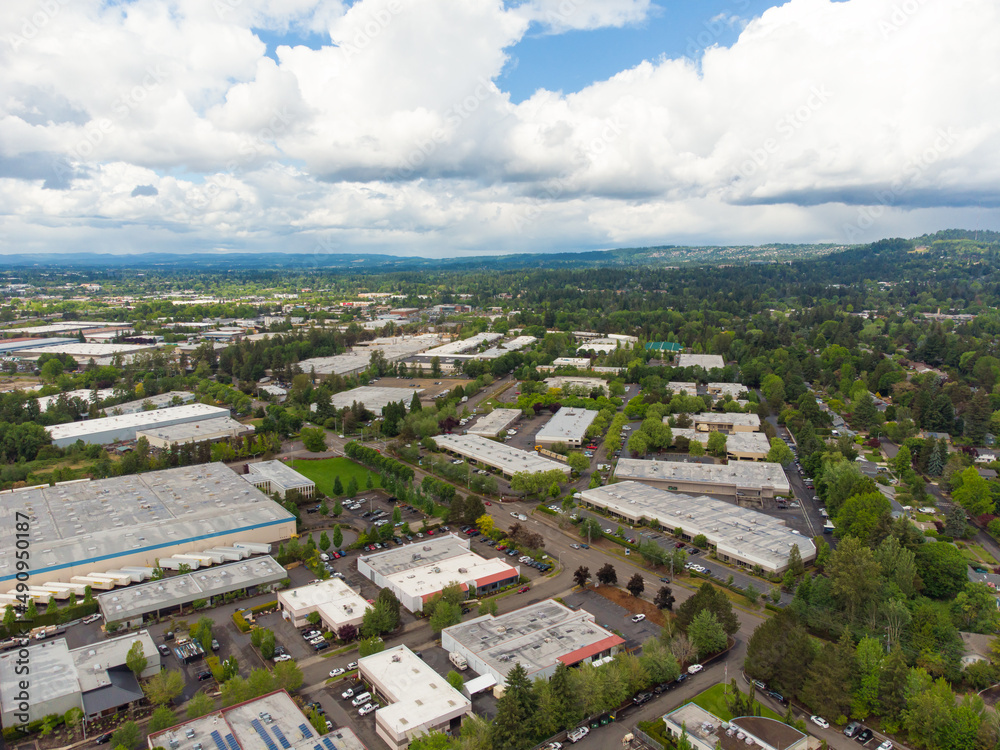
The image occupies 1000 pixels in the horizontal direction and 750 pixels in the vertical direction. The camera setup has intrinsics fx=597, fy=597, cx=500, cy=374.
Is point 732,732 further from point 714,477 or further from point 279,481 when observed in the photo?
point 279,481

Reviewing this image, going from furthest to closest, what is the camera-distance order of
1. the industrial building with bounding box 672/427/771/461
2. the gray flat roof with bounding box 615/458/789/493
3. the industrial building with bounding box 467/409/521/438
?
the industrial building with bounding box 467/409/521/438 < the industrial building with bounding box 672/427/771/461 < the gray flat roof with bounding box 615/458/789/493

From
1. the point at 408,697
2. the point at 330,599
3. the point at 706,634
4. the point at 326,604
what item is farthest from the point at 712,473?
the point at 408,697

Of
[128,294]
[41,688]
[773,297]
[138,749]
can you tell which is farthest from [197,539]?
[128,294]

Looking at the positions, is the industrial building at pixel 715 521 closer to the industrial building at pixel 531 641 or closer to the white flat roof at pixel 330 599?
the industrial building at pixel 531 641

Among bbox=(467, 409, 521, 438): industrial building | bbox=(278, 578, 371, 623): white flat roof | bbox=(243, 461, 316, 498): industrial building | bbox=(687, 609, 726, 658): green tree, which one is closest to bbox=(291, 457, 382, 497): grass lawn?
bbox=(243, 461, 316, 498): industrial building

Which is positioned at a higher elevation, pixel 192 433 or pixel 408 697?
pixel 192 433

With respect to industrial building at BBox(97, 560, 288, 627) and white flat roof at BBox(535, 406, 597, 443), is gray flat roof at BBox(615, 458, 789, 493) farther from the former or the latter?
industrial building at BBox(97, 560, 288, 627)
